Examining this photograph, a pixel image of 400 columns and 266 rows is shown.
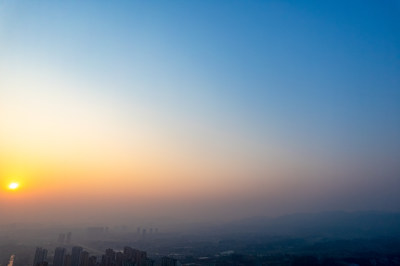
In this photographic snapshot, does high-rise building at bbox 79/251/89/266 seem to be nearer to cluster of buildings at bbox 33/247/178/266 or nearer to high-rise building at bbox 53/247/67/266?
cluster of buildings at bbox 33/247/178/266

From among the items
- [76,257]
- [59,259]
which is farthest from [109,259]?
[59,259]

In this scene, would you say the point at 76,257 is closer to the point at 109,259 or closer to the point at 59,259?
the point at 59,259

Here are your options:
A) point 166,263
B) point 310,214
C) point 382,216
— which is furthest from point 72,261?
point 310,214

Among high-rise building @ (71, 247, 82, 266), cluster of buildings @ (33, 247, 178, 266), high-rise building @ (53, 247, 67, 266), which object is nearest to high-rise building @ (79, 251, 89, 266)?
cluster of buildings @ (33, 247, 178, 266)

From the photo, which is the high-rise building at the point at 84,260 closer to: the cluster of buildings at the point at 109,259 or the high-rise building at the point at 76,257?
the cluster of buildings at the point at 109,259

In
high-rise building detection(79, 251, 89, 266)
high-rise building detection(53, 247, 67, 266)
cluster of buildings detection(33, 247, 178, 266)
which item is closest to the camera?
cluster of buildings detection(33, 247, 178, 266)

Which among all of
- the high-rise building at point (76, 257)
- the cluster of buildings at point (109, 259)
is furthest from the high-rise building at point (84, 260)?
the high-rise building at point (76, 257)

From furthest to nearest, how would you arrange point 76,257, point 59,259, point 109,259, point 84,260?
point 76,257
point 59,259
point 84,260
point 109,259

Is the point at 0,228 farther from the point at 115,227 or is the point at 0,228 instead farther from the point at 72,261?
the point at 72,261

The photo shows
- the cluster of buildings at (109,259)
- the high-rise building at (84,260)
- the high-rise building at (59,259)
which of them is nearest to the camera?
the cluster of buildings at (109,259)

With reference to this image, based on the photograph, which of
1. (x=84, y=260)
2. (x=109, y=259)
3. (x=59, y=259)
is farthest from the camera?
(x=59, y=259)

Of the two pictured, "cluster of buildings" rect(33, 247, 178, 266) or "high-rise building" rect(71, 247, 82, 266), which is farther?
"high-rise building" rect(71, 247, 82, 266)
